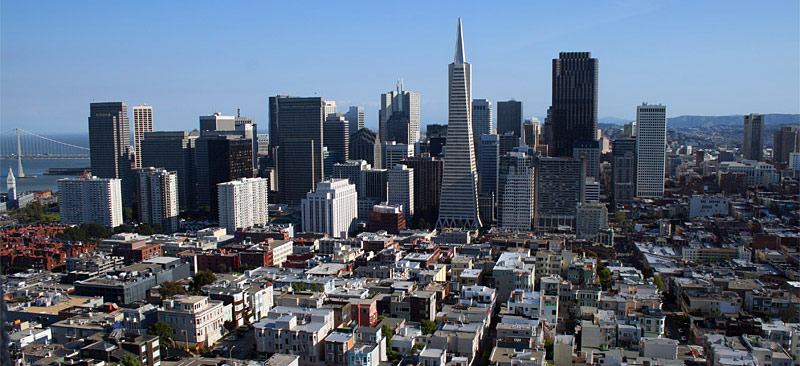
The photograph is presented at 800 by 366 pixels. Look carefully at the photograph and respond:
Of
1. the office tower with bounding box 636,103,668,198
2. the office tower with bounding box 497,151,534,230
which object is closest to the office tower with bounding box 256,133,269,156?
the office tower with bounding box 636,103,668,198

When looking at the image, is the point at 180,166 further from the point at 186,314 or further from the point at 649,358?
the point at 649,358

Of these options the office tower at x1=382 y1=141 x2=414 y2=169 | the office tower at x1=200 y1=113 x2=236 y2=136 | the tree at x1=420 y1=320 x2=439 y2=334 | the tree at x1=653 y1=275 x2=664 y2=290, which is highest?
the office tower at x1=200 y1=113 x2=236 y2=136

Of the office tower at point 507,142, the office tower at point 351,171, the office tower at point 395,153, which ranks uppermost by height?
the office tower at point 507,142

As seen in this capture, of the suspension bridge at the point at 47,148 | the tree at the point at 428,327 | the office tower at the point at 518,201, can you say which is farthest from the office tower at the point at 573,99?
the suspension bridge at the point at 47,148

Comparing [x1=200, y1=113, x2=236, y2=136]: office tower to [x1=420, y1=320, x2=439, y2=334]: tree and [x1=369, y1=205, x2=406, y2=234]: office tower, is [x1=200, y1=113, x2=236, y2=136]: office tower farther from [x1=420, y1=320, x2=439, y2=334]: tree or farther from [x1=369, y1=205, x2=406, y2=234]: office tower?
[x1=420, y1=320, x2=439, y2=334]: tree

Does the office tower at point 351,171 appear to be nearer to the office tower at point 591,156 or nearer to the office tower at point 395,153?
the office tower at point 395,153
